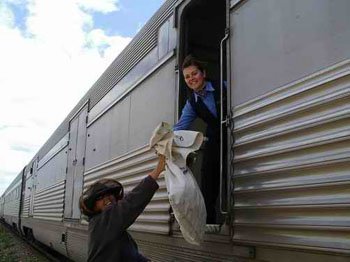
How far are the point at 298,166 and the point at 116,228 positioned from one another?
2.98 ft

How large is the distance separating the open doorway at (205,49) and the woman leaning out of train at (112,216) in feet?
2.10

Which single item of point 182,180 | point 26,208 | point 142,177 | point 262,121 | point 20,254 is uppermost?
point 26,208

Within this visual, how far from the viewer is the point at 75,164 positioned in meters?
7.79

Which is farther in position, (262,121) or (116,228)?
(262,121)

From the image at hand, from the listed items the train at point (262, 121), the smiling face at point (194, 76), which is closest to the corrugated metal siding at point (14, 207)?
the train at point (262, 121)

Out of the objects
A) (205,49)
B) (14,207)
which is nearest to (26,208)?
(14,207)

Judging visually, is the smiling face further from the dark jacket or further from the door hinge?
the dark jacket

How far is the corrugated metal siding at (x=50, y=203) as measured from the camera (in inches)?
347

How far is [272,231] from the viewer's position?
7.88 ft

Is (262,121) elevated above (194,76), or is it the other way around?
(194,76)

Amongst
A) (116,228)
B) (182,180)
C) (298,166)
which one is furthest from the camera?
(182,180)

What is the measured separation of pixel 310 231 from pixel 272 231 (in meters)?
0.29

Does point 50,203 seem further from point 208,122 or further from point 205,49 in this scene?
point 208,122

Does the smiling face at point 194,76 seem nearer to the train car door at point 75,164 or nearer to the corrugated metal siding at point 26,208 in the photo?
the train car door at point 75,164
